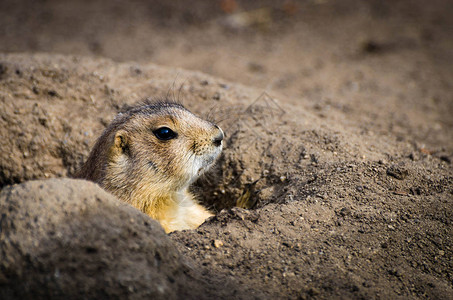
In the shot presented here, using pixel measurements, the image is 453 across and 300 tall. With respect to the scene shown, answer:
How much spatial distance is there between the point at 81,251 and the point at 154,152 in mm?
1530

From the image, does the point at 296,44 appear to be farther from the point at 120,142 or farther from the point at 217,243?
the point at 217,243

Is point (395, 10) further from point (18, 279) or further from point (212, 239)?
point (18, 279)

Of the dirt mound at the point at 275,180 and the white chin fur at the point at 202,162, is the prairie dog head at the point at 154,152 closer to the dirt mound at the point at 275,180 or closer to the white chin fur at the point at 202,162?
the white chin fur at the point at 202,162

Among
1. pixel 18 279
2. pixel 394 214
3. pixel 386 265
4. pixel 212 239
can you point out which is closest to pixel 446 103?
Result: pixel 394 214

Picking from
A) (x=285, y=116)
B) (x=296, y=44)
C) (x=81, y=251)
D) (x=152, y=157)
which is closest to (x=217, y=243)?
(x=81, y=251)

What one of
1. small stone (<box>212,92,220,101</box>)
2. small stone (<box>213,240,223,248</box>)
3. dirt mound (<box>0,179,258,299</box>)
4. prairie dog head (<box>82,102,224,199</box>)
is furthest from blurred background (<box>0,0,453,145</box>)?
dirt mound (<box>0,179,258,299</box>)

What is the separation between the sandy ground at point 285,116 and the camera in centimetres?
267

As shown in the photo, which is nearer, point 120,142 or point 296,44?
point 120,142

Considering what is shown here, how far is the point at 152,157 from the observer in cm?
352

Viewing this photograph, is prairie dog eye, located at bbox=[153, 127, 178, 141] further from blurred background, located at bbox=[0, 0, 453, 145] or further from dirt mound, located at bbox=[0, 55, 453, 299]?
blurred background, located at bbox=[0, 0, 453, 145]

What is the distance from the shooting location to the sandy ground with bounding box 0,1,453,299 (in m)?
2.67

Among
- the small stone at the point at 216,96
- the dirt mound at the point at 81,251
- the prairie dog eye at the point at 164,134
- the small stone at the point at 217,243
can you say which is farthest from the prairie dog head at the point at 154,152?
the small stone at the point at 216,96

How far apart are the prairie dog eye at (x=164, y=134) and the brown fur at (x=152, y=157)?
0.03 metres

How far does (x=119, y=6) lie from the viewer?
33.1ft
